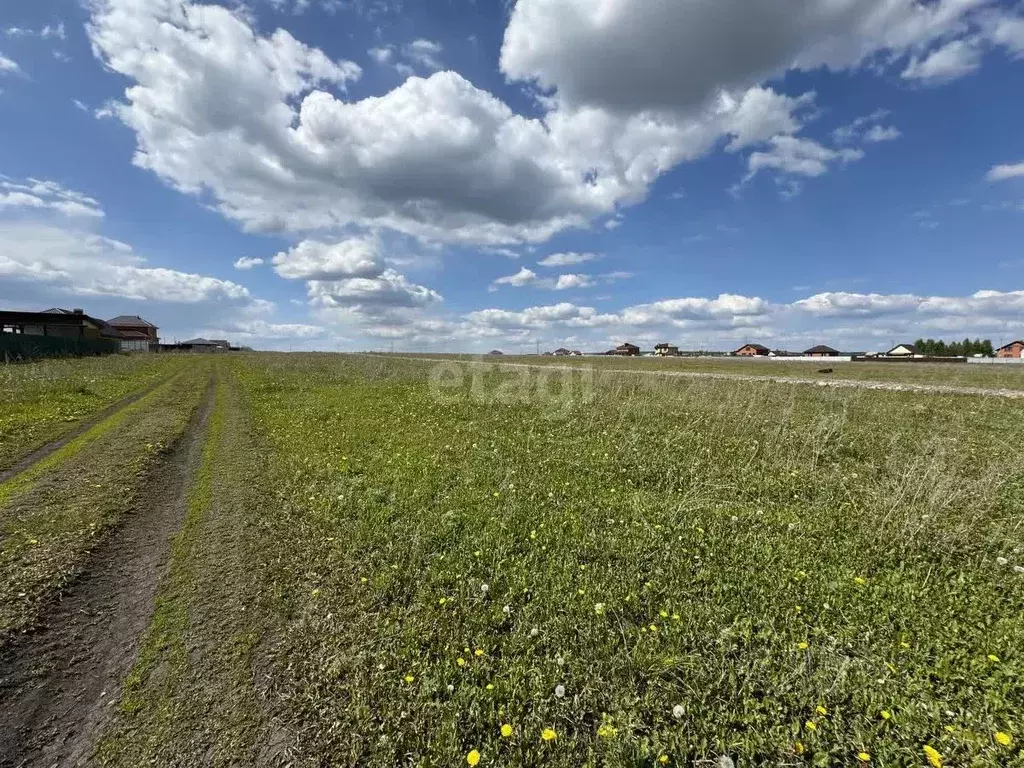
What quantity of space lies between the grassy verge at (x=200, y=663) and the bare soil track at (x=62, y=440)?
5720 mm

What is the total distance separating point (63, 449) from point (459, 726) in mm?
13550

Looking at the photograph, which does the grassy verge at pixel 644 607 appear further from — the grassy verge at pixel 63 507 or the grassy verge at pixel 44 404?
the grassy verge at pixel 44 404

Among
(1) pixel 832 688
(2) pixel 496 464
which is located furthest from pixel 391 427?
(1) pixel 832 688

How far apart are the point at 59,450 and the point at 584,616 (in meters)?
13.9

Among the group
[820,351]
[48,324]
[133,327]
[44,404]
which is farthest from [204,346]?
[820,351]

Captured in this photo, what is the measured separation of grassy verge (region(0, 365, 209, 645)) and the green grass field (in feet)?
0.70

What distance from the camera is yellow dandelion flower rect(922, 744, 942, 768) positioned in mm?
3109

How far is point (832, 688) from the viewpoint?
372 centimetres

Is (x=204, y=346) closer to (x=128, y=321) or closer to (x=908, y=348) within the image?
(x=128, y=321)

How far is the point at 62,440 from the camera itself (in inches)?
483

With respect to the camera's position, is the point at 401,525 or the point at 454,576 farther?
the point at 401,525

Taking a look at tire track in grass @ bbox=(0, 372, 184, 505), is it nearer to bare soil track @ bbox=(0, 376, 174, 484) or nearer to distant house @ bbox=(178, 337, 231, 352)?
bare soil track @ bbox=(0, 376, 174, 484)

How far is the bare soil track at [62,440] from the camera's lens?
959 centimetres

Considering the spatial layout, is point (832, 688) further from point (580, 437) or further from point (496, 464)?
point (580, 437)
